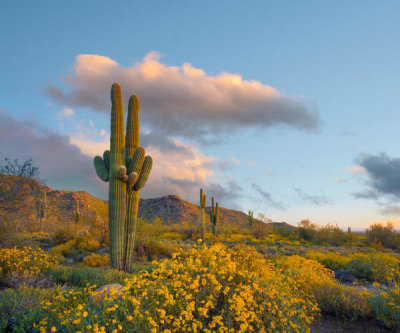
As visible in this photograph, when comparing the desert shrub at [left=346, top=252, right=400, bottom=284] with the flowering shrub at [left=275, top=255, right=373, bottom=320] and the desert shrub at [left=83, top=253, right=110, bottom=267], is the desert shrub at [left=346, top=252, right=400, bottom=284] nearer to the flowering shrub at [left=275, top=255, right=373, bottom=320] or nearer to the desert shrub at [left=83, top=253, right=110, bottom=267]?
the flowering shrub at [left=275, top=255, right=373, bottom=320]

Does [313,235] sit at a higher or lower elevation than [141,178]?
lower

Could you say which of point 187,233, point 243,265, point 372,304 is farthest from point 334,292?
point 187,233

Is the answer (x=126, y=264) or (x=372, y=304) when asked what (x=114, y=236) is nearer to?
(x=126, y=264)

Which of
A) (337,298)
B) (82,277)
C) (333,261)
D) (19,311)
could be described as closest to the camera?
(19,311)

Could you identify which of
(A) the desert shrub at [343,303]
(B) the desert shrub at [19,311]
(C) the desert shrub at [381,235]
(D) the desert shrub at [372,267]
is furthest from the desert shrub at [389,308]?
(C) the desert shrub at [381,235]

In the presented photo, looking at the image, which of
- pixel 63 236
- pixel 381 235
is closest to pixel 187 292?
pixel 63 236

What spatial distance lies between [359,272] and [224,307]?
10914mm


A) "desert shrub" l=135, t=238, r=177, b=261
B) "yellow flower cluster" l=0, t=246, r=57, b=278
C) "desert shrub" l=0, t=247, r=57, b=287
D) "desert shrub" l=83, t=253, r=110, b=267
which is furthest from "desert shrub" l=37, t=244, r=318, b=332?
"desert shrub" l=135, t=238, r=177, b=261

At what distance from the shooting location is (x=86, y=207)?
28.9 m

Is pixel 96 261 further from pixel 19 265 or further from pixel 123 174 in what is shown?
pixel 19 265

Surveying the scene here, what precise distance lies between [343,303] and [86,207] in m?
26.4

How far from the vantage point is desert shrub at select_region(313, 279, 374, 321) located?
7.08 meters

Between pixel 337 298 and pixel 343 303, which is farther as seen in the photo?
pixel 337 298

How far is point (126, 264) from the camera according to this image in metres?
11.9
